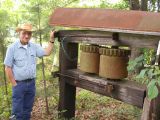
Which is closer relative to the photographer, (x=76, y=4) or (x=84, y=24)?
(x=84, y=24)

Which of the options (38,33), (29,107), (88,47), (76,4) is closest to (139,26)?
(88,47)

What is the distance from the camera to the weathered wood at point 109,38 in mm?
4414

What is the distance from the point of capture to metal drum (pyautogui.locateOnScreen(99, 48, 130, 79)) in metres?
5.15

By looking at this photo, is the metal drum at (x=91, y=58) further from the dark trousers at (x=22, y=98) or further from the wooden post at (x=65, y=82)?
the dark trousers at (x=22, y=98)

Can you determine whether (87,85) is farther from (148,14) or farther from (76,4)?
(76,4)

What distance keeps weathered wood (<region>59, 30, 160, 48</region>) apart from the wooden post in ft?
0.75

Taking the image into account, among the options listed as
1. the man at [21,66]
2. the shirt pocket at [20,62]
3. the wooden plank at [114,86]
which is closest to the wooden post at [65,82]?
the wooden plank at [114,86]

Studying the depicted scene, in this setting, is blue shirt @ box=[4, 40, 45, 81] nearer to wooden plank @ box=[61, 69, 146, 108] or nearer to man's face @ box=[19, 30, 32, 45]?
man's face @ box=[19, 30, 32, 45]

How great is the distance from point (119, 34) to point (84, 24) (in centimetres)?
57

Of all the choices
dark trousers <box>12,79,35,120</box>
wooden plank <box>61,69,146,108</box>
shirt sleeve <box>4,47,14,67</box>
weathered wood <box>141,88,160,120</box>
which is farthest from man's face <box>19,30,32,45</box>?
weathered wood <box>141,88,160,120</box>

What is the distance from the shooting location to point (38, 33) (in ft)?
24.6

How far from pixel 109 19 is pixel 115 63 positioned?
0.93m

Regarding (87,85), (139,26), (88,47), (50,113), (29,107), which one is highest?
(139,26)

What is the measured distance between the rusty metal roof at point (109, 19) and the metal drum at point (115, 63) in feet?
2.15
